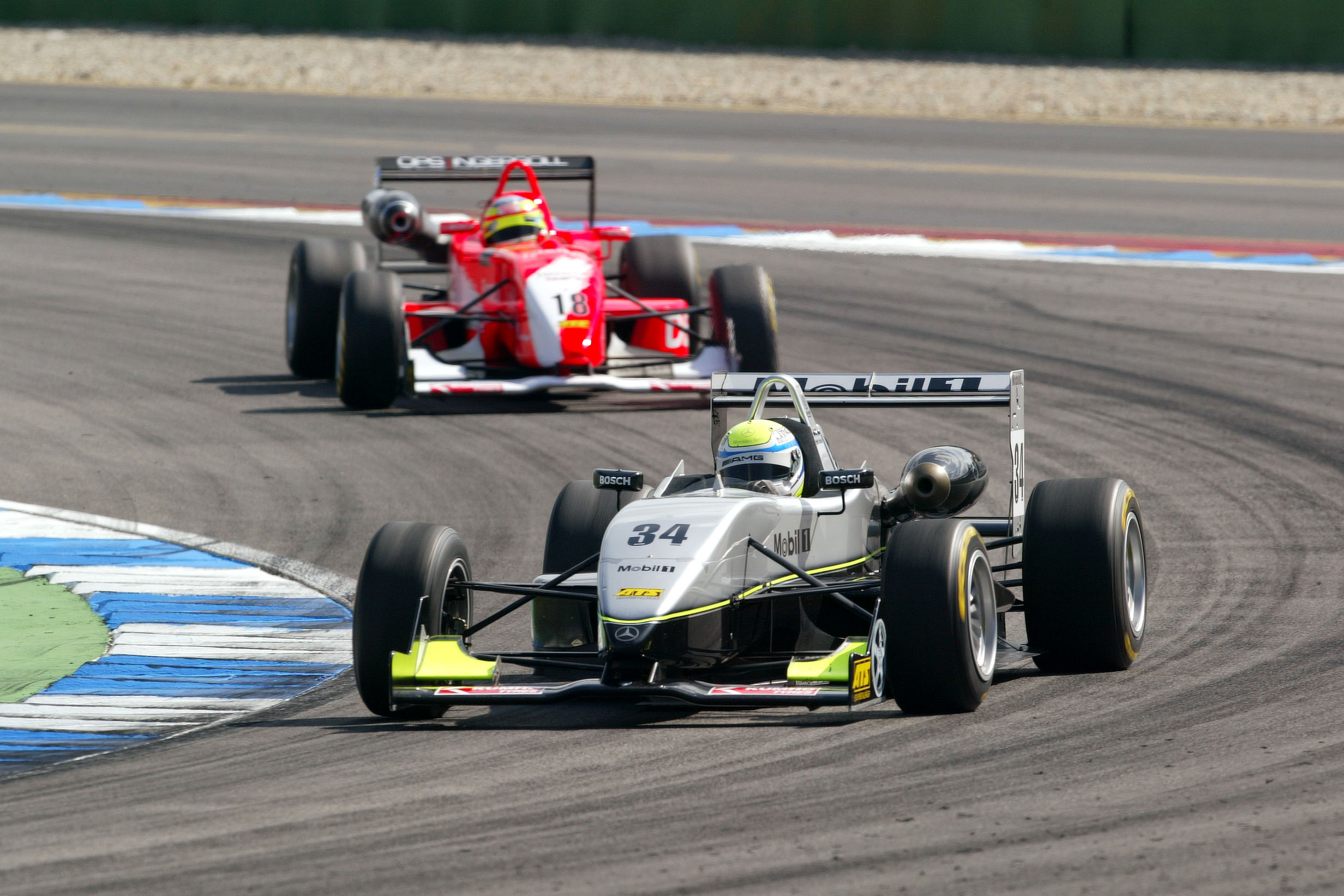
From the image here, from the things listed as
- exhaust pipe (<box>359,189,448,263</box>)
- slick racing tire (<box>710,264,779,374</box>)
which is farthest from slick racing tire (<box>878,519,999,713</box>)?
exhaust pipe (<box>359,189,448,263</box>)

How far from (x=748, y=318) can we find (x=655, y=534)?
27.1 feet

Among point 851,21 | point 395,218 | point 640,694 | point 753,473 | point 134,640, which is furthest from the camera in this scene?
point 851,21

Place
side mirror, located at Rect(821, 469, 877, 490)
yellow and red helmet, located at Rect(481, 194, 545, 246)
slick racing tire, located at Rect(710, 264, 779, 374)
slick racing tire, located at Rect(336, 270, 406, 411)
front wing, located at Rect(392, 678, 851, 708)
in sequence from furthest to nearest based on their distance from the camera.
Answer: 1. yellow and red helmet, located at Rect(481, 194, 545, 246)
2. slick racing tire, located at Rect(710, 264, 779, 374)
3. slick racing tire, located at Rect(336, 270, 406, 411)
4. side mirror, located at Rect(821, 469, 877, 490)
5. front wing, located at Rect(392, 678, 851, 708)

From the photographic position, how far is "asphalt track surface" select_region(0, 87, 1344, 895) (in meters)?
6.52

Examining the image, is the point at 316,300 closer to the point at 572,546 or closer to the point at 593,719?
the point at 572,546

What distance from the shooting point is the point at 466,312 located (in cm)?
1703

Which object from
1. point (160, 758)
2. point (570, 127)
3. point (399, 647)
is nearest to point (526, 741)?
point (399, 647)

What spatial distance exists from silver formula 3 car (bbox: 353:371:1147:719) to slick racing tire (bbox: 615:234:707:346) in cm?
815

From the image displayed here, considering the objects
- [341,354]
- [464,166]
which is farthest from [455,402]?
[464,166]

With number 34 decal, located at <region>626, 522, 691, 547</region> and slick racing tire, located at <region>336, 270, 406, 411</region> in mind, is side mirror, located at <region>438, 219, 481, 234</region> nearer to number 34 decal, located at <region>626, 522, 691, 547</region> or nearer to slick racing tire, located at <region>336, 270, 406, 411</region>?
slick racing tire, located at <region>336, 270, 406, 411</region>

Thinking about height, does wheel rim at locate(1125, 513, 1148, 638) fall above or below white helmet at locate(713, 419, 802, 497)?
below

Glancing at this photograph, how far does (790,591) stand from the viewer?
8.57 m

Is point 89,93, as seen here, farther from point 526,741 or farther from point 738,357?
point 526,741

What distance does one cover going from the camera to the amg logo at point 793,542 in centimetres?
884
